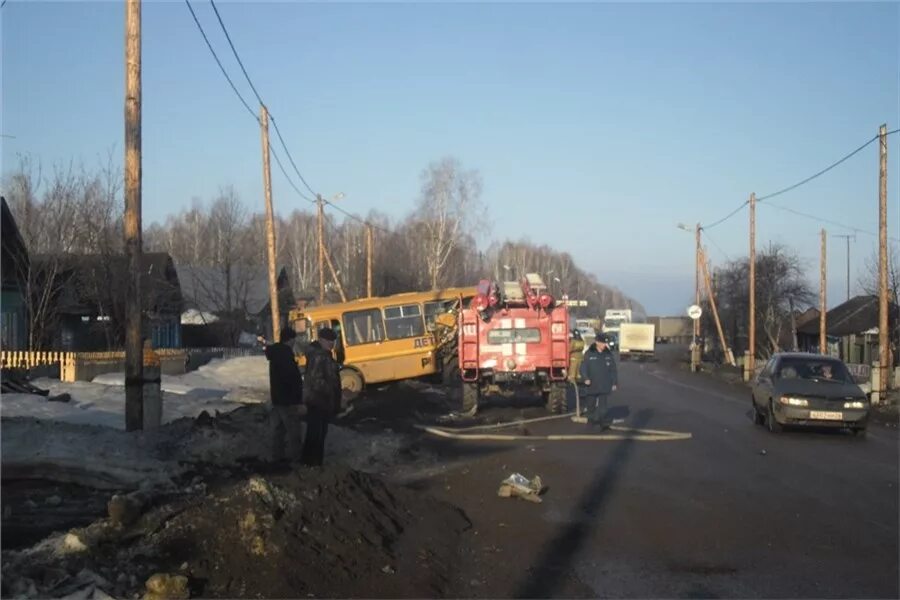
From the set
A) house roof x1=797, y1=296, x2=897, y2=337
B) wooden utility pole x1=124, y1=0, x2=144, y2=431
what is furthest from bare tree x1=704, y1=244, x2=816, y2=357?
wooden utility pole x1=124, y1=0, x2=144, y2=431

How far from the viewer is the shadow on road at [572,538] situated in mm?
7629

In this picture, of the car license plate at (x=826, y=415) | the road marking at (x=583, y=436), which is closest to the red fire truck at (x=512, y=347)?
the road marking at (x=583, y=436)

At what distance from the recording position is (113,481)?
10.2m

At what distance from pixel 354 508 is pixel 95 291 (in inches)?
1009

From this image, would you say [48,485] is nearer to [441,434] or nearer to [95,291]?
[441,434]

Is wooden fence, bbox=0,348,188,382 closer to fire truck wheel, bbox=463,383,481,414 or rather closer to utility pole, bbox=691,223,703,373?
fire truck wheel, bbox=463,383,481,414

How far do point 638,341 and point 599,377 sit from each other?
48.3 metres

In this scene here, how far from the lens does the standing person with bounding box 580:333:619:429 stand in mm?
18141

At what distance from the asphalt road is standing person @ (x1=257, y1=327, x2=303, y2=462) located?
172 centimetres

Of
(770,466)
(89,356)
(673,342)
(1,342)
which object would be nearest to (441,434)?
(770,466)

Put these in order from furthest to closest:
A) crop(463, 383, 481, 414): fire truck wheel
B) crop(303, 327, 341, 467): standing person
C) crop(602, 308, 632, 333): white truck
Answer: crop(602, 308, 632, 333): white truck, crop(463, 383, 481, 414): fire truck wheel, crop(303, 327, 341, 467): standing person

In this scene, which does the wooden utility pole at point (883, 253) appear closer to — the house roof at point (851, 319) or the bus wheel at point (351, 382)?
the bus wheel at point (351, 382)

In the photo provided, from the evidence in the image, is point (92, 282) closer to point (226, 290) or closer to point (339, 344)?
point (339, 344)

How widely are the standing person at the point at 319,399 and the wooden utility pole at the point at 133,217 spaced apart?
121 inches
